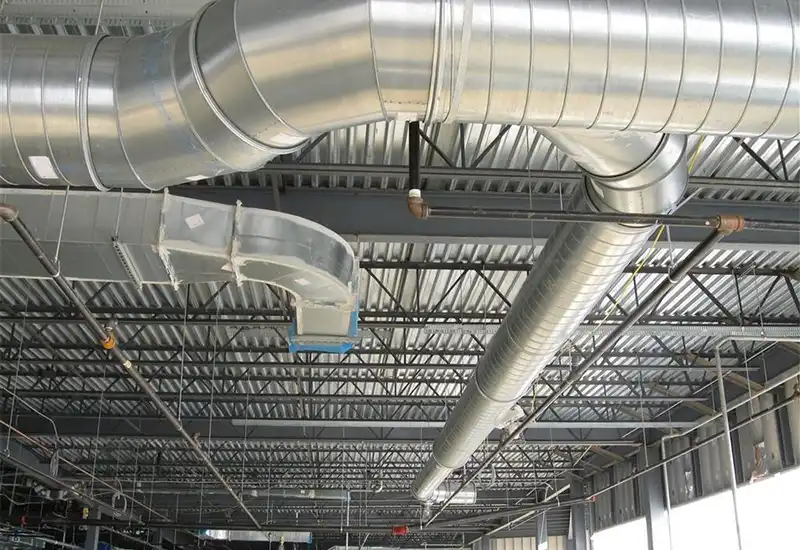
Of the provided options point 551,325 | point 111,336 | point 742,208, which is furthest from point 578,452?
point 111,336

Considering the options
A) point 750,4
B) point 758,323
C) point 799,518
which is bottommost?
point 799,518

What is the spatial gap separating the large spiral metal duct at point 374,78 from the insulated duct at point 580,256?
0.17 metres

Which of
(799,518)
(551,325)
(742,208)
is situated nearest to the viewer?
(551,325)

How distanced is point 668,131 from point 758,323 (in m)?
9.60

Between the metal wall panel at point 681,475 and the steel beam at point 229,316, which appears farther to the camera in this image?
the metal wall panel at point 681,475

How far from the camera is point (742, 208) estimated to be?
8891 millimetres

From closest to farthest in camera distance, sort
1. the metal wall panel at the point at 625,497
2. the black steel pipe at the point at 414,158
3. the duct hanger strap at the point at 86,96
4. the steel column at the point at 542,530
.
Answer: the duct hanger strap at the point at 86,96 → the black steel pipe at the point at 414,158 → the metal wall panel at the point at 625,497 → the steel column at the point at 542,530

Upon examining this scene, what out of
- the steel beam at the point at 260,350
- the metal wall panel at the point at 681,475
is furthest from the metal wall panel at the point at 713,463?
the steel beam at the point at 260,350

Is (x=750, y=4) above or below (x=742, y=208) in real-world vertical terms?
below

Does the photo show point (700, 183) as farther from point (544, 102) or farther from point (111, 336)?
point (111, 336)

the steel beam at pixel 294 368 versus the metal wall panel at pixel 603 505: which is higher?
the steel beam at pixel 294 368

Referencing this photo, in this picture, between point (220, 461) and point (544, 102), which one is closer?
point (544, 102)

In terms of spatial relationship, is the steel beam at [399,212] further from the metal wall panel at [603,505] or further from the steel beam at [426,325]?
the metal wall panel at [603,505]

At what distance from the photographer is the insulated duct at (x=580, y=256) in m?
4.57
